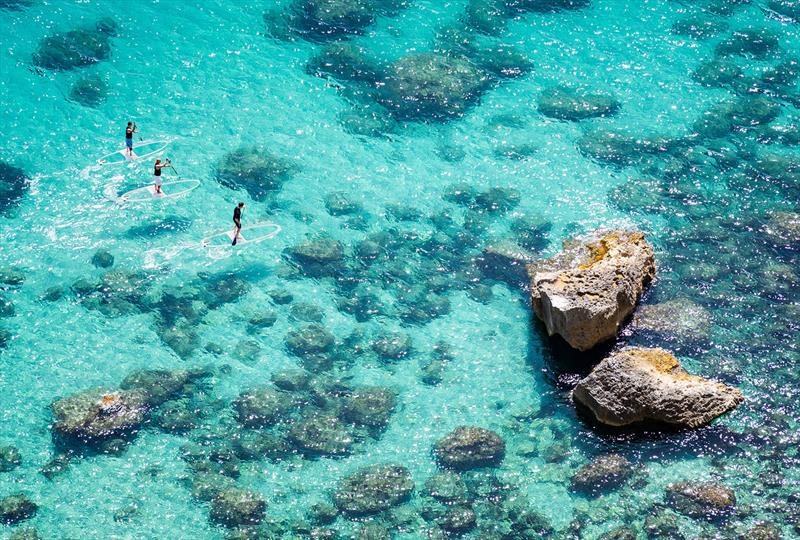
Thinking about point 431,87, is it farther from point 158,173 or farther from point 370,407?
point 370,407

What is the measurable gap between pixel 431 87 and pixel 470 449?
18.6 meters

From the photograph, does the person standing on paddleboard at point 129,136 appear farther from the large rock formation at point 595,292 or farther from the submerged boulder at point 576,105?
the submerged boulder at point 576,105

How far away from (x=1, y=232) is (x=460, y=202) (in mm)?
16740

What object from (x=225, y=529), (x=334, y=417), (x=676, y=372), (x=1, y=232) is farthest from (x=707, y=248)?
(x=1, y=232)

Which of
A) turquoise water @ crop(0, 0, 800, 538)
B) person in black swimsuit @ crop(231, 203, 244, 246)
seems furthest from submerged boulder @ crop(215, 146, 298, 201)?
person in black swimsuit @ crop(231, 203, 244, 246)

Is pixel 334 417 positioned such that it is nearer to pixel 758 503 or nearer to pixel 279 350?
pixel 279 350

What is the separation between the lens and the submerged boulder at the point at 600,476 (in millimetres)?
24844

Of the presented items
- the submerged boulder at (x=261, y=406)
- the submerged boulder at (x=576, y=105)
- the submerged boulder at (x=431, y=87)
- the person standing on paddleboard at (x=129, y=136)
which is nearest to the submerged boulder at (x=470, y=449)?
the submerged boulder at (x=261, y=406)

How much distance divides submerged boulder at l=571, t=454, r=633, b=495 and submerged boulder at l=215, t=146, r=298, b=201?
1628 cm

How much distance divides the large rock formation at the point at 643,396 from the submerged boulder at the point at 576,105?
15.1 m

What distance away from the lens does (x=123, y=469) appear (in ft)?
83.6

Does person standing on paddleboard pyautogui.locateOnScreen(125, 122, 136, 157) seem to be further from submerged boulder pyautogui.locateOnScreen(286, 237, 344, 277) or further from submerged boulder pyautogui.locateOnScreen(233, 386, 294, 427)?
submerged boulder pyautogui.locateOnScreen(233, 386, 294, 427)

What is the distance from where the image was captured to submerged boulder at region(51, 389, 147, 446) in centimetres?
2611

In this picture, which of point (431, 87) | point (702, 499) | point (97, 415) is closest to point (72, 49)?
point (431, 87)
